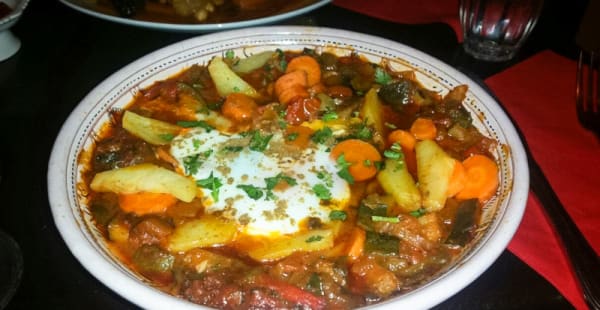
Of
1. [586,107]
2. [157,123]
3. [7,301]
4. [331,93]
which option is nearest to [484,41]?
[586,107]

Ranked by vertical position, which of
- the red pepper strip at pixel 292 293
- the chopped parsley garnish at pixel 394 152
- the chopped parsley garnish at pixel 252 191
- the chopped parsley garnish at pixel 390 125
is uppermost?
the chopped parsley garnish at pixel 394 152

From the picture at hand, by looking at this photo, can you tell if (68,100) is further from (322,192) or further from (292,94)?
(322,192)

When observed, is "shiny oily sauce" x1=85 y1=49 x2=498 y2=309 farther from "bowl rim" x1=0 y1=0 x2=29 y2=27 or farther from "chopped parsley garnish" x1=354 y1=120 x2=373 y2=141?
"bowl rim" x1=0 y1=0 x2=29 y2=27

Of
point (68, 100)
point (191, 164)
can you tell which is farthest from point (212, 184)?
point (68, 100)

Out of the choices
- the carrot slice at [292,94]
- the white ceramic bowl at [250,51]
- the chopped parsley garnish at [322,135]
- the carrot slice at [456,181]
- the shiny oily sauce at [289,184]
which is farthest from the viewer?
the carrot slice at [292,94]

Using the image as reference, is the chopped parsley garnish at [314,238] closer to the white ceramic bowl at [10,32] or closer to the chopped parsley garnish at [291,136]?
the chopped parsley garnish at [291,136]

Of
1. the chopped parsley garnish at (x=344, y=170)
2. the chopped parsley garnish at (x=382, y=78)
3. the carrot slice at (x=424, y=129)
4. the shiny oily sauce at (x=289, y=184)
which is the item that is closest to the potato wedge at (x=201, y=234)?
the shiny oily sauce at (x=289, y=184)

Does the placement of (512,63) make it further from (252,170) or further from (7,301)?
(7,301)
